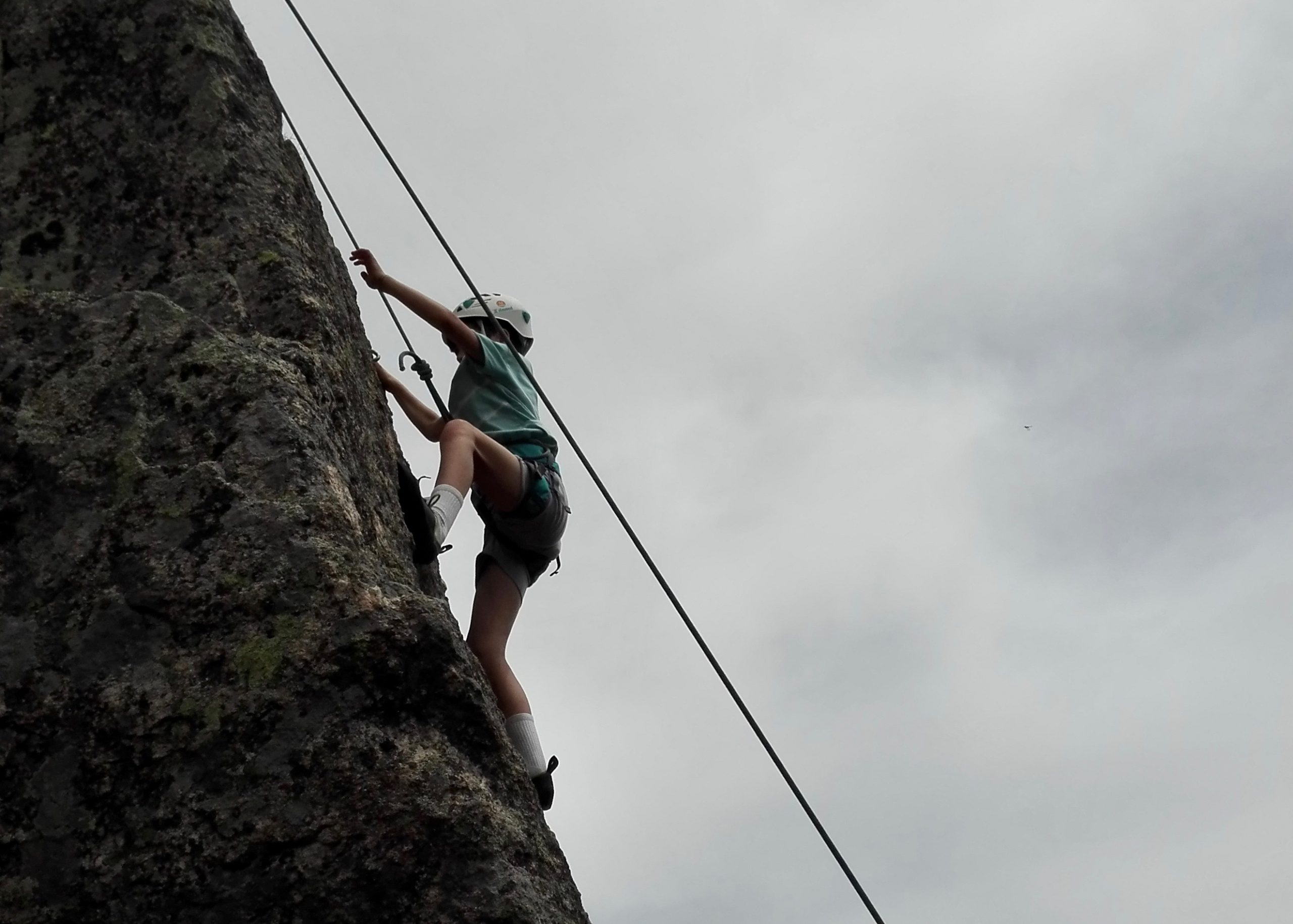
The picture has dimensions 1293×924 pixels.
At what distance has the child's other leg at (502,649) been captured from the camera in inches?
236

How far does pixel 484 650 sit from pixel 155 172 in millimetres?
2645

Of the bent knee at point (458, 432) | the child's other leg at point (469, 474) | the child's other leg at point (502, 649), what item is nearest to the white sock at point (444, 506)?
the child's other leg at point (469, 474)

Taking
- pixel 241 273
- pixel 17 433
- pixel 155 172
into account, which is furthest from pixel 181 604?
pixel 155 172

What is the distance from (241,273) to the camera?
529cm

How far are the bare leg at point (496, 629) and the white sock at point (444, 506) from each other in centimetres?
86

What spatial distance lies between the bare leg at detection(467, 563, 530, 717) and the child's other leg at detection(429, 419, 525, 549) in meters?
0.39

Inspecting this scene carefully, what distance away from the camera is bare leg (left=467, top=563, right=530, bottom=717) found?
6.18 m

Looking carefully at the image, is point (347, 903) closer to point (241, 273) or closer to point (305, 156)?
point (241, 273)

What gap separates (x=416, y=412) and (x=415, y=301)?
31.5 inches

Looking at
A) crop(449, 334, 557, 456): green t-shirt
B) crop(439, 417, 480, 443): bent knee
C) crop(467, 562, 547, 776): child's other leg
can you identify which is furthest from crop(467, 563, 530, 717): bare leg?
crop(439, 417, 480, 443): bent knee

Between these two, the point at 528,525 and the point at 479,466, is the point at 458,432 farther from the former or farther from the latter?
the point at 528,525

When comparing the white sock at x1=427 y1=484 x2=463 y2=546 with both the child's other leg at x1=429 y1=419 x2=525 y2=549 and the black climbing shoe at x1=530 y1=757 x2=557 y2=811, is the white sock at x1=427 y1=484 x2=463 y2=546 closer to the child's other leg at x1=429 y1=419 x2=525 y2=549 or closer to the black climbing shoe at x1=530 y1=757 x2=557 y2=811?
the child's other leg at x1=429 y1=419 x2=525 y2=549

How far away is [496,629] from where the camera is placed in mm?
6621

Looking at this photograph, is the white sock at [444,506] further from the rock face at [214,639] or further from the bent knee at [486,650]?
the bent knee at [486,650]
